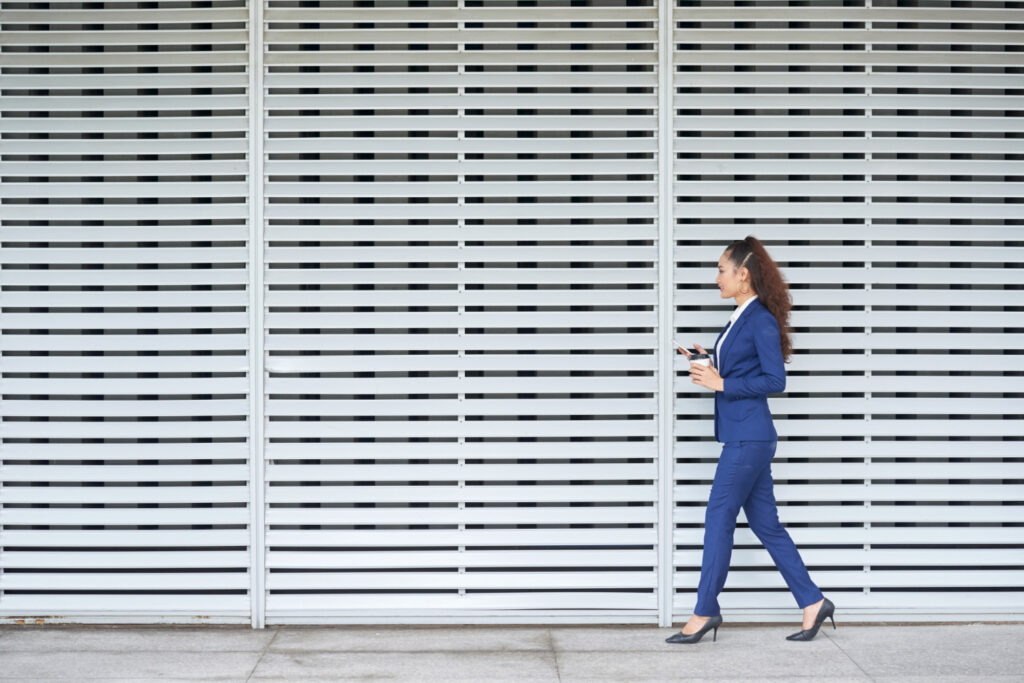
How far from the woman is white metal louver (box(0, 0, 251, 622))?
252 cm

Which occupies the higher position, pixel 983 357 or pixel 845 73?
pixel 845 73

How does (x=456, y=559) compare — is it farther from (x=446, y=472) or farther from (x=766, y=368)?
(x=766, y=368)

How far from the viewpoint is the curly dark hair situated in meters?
5.64

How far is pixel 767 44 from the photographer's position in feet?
20.5

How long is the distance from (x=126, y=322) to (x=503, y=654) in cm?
273

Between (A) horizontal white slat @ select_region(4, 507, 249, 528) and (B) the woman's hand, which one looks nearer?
(B) the woman's hand

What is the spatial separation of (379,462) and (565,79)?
7.75 feet

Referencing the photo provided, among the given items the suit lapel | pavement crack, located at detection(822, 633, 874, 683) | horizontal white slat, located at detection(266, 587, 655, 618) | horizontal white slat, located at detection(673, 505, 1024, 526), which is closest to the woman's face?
the suit lapel

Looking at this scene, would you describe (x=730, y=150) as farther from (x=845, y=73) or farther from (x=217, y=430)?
(x=217, y=430)

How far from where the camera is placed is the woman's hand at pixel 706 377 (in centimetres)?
561

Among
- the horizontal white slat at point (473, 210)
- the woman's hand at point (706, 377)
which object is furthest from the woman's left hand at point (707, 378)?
the horizontal white slat at point (473, 210)

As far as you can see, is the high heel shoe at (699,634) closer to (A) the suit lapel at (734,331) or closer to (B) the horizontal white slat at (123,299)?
(A) the suit lapel at (734,331)

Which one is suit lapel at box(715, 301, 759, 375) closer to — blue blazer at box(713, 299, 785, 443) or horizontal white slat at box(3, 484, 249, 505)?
blue blazer at box(713, 299, 785, 443)

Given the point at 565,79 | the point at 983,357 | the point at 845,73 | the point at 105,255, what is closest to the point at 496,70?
the point at 565,79
